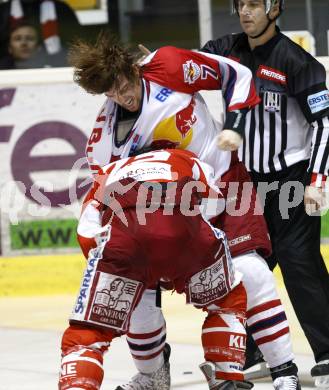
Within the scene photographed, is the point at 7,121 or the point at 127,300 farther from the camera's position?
the point at 7,121

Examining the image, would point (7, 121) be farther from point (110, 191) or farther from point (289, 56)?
point (110, 191)

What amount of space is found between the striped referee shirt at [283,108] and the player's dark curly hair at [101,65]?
106 centimetres

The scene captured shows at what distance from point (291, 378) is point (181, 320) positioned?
2.35m

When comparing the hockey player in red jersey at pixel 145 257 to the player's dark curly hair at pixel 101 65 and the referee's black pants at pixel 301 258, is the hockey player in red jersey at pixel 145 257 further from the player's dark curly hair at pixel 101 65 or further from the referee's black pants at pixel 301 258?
the referee's black pants at pixel 301 258

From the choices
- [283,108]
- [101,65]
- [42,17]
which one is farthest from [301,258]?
[42,17]

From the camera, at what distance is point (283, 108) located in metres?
5.60

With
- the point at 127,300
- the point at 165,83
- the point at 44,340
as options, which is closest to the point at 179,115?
the point at 165,83

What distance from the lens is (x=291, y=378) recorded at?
5.10m

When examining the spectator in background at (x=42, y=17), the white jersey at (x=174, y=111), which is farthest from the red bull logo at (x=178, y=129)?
the spectator in background at (x=42, y=17)

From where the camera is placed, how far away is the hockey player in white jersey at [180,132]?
15.4ft

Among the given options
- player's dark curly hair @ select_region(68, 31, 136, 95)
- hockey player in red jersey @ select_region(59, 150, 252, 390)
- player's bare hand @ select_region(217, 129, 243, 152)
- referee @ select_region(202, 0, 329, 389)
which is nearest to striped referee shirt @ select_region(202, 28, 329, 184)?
referee @ select_region(202, 0, 329, 389)

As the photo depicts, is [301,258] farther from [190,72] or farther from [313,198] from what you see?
[190,72]

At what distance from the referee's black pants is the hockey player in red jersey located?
920mm

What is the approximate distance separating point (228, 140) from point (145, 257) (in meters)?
0.64
